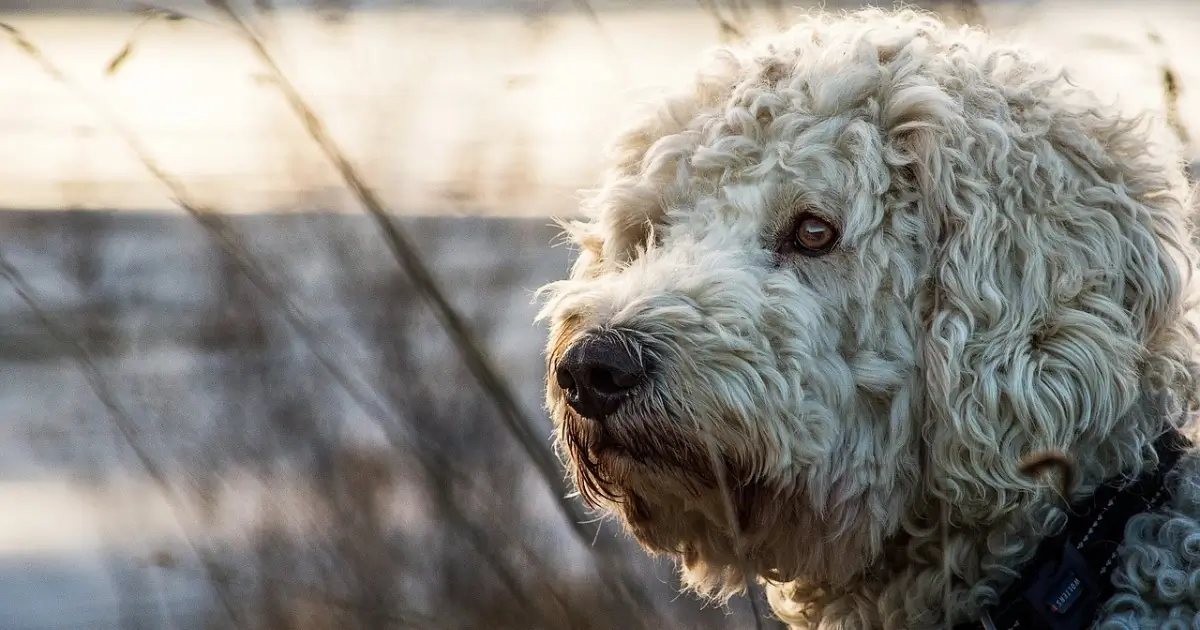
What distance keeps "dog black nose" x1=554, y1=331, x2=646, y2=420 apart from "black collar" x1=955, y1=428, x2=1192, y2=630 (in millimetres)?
834

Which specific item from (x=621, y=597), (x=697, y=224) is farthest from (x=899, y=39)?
(x=621, y=597)

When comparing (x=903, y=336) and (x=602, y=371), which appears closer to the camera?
(x=602, y=371)

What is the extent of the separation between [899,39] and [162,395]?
7.79ft

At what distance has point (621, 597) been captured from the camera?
322 centimetres

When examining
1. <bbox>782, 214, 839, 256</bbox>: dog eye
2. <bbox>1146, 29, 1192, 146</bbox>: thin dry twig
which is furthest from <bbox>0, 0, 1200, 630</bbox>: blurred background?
<bbox>782, 214, 839, 256</bbox>: dog eye

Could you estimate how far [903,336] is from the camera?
7.84 feet

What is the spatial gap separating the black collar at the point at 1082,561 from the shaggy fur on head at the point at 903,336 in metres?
0.03

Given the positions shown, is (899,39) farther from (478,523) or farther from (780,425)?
(478,523)

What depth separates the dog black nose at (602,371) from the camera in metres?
2.22

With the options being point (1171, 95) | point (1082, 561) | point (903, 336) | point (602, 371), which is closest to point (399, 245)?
point (602, 371)

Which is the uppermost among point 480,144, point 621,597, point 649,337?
point 480,144

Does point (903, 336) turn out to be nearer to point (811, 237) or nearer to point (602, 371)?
point (811, 237)

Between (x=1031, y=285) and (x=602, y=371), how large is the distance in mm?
850

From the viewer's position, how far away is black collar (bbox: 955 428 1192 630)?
2188mm
